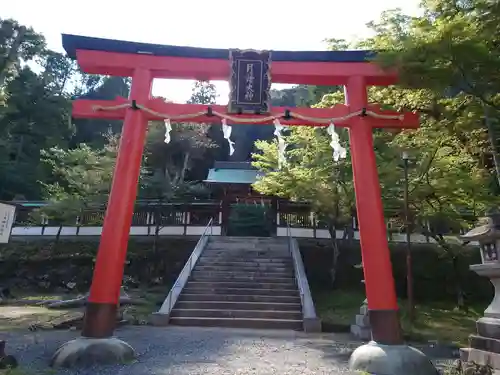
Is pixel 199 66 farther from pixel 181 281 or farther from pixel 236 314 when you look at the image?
pixel 181 281

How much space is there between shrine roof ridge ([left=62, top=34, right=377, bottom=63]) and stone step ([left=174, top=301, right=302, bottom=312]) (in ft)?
24.2

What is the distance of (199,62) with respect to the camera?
716cm

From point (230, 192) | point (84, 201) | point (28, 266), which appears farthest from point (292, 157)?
point (28, 266)

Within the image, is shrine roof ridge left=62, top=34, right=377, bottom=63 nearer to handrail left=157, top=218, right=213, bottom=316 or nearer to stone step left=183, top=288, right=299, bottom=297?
handrail left=157, top=218, right=213, bottom=316

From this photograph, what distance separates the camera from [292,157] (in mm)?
16234

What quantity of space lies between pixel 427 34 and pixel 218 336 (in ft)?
23.9

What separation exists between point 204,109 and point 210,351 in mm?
4404

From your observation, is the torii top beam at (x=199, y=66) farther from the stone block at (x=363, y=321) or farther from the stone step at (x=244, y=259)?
the stone step at (x=244, y=259)

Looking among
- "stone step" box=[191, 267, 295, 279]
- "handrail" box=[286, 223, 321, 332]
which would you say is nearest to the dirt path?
"stone step" box=[191, 267, 295, 279]

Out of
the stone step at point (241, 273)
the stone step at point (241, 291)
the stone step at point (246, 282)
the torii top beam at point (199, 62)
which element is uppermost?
the torii top beam at point (199, 62)

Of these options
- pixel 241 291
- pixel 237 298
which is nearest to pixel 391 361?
pixel 237 298

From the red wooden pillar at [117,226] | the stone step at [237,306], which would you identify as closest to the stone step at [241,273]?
the stone step at [237,306]

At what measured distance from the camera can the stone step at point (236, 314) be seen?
441 inches

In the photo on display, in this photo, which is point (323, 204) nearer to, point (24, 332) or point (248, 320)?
point (248, 320)
